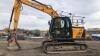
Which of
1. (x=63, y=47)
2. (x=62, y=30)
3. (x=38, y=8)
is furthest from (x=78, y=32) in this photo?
(x=38, y=8)

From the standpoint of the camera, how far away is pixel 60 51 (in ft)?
84.2

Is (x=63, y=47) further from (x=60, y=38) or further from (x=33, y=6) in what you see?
(x=33, y=6)

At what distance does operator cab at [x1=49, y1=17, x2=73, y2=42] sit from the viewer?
26344 millimetres

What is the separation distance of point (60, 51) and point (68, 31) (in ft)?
6.76

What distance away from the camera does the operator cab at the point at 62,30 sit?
26.3m

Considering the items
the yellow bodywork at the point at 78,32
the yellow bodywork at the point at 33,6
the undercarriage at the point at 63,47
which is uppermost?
the yellow bodywork at the point at 33,6

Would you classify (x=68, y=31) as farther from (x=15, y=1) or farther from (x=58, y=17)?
(x=15, y=1)

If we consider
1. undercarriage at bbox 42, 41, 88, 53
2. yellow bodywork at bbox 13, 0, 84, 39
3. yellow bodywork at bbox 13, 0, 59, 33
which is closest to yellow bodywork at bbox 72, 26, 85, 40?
yellow bodywork at bbox 13, 0, 84, 39

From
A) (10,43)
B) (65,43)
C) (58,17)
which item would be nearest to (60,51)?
(65,43)

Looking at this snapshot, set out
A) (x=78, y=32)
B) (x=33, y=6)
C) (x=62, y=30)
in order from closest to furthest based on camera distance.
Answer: (x=62, y=30)
(x=78, y=32)
(x=33, y=6)

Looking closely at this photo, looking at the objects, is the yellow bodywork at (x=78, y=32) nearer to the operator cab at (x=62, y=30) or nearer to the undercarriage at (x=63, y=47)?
the operator cab at (x=62, y=30)

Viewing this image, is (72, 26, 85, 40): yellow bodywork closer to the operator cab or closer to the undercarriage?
the operator cab

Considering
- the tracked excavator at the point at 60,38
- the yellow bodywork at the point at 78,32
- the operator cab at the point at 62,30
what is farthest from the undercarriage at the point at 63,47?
the yellow bodywork at the point at 78,32

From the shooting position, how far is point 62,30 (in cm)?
2636
